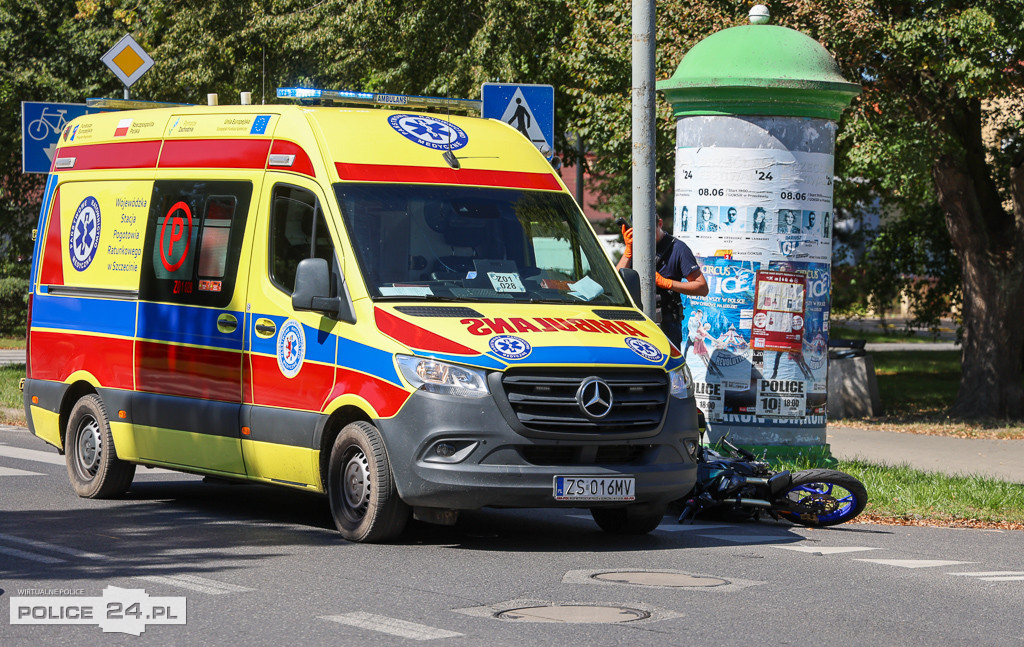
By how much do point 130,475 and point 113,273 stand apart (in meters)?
1.43

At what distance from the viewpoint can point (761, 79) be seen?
1185cm

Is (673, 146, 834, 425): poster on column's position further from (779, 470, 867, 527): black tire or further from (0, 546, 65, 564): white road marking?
(0, 546, 65, 564): white road marking

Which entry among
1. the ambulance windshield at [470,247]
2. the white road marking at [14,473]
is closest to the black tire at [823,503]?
the ambulance windshield at [470,247]

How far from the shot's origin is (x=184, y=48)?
2392 centimetres

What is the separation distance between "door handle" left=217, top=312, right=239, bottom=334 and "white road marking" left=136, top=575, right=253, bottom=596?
2429mm

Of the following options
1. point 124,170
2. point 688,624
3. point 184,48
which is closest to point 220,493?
point 124,170

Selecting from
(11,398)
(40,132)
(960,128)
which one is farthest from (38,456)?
(960,128)

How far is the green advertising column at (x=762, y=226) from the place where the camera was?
39.2 ft

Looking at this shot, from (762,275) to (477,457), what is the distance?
4505 mm

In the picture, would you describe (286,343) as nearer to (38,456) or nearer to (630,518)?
(630,518)

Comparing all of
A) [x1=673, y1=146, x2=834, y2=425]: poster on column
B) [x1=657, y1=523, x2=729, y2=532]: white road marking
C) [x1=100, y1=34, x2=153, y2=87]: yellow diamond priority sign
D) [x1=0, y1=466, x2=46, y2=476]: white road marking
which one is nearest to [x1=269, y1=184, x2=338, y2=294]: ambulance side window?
[x1=657, y1=523, x2=729, y2=532]: white road marking

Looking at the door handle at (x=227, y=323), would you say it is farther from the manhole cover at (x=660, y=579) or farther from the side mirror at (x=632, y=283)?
the manhole cover at (x=660, y=579)

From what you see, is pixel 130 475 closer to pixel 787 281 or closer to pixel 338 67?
pixel 787 281

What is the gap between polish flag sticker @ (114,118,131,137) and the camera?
10904mm
